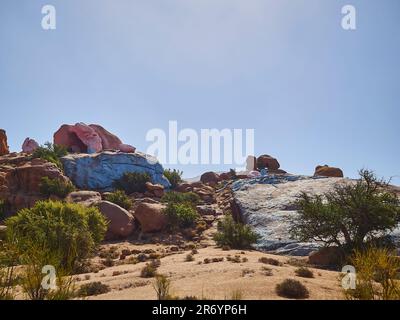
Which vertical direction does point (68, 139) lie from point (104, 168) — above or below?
above

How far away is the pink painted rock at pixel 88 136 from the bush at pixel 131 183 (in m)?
11.6

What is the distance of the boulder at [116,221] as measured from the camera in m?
20.8

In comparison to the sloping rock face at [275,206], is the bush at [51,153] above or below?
above

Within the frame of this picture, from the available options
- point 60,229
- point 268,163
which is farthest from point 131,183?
point 268,163

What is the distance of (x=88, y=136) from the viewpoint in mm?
43406

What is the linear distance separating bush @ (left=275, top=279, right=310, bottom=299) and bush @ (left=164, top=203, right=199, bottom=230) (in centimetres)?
1448

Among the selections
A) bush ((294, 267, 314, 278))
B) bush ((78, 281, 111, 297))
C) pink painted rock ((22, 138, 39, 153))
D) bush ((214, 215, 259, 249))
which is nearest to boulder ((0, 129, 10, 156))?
pink painted rock ((22, 138, 39, 153))

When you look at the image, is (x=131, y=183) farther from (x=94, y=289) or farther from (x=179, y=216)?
(x=94, y=289)

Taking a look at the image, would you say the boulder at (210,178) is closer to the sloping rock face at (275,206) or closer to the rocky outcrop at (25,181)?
the sloping rock face at (275,206)

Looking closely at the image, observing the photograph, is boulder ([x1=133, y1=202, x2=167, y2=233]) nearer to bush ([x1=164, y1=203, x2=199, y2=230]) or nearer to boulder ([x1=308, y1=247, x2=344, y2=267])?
bush ([x1=164, y1=203, x2=199, y2=230])

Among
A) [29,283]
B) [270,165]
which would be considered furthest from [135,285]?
[270,165]

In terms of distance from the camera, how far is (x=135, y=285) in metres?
9.62

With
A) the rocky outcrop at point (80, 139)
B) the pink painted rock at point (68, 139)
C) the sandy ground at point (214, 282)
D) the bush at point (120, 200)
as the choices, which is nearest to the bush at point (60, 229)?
the sandy ground at point (214, 282)

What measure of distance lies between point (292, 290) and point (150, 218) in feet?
49.5
